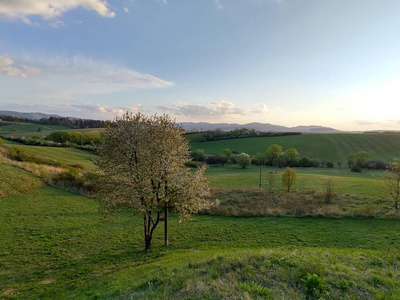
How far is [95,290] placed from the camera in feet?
31.5

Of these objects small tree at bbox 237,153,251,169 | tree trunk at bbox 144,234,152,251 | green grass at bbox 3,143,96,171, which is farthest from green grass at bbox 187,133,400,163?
tree trunk at bbox 144,234,152,251

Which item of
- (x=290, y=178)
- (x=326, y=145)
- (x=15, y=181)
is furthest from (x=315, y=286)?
(x=326, y=145)

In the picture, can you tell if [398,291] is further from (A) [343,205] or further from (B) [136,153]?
(A) [343,205]

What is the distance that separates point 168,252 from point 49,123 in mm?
168751

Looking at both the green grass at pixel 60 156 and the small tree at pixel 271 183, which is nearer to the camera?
the small tree at pixel 271 183

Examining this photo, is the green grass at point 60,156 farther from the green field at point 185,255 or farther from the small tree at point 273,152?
the small tree at point 273,152

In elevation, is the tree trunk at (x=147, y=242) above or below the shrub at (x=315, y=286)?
below

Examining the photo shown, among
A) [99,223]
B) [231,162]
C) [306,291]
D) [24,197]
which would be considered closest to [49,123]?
[231,162]

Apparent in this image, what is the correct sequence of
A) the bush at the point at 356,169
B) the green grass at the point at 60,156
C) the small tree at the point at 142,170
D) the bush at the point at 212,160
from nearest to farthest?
the small tree at the point at 142,170
the green grass at the point at 60,156
the bush at the point at 356,169
the bush at the point at 212,160

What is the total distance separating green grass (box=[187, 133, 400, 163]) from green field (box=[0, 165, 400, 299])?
75355mm

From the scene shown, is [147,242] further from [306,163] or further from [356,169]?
[306,163]

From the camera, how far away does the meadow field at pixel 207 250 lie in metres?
7.57

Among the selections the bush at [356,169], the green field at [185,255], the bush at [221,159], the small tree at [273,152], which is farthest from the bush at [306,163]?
the green field at [185,255]

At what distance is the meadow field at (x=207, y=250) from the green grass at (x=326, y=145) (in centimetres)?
6146
